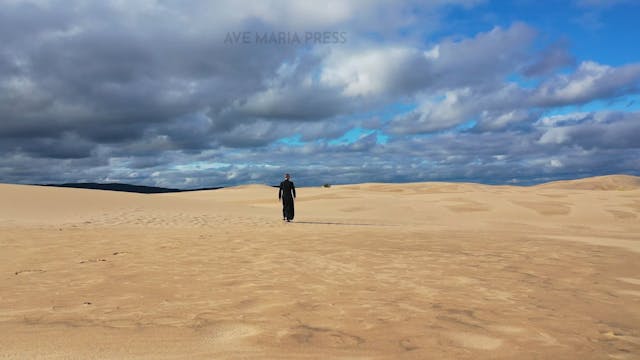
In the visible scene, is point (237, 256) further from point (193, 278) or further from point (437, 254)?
point (437, 254)

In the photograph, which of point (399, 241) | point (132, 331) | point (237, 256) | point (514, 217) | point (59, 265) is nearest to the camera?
point (132, 331)

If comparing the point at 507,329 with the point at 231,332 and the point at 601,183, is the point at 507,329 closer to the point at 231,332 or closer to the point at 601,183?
the point at 231,332

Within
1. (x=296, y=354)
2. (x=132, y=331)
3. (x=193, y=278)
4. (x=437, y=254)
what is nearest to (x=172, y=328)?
(x=132, y=331)

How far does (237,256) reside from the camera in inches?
349

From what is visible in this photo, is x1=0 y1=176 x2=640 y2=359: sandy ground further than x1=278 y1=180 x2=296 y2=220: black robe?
No

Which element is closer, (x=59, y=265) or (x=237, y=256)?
(x=59, y=265)

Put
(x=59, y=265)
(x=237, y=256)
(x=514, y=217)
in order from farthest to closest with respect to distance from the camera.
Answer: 1. (x=514, y=217)
2. (x=237, y=256)
3. (x=59, y=265)

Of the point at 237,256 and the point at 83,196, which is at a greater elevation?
the point at 83,196

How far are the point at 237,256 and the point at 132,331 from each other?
466 centimetres

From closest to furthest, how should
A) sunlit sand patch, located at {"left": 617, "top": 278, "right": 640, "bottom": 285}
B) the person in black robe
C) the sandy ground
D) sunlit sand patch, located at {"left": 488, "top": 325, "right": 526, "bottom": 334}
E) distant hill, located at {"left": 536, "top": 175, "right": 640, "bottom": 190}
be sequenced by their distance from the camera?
the sandy ground → sunlit sand patch, located at {"left": 488, "top": 325, "right": 526, "bottom": 334} → sunlit sand patch, located at {"left": 617, "top": 278, "right": 640, "bottom": 285} → the person in black robe → distant hill, located at {"left": 536, "top": 175, "right": 640, "bottom": 190}

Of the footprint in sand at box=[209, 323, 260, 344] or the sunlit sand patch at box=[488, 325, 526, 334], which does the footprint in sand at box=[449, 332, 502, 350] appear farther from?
the footprint in sand at box=[209, 323, 260, 344]

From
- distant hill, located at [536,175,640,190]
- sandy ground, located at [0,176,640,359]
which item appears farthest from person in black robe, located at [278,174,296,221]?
distant hill, located at [536,175,640,190]

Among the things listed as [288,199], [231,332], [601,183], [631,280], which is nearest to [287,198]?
[288,199]

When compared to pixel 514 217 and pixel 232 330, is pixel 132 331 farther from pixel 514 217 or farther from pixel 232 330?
pixel 514 217
